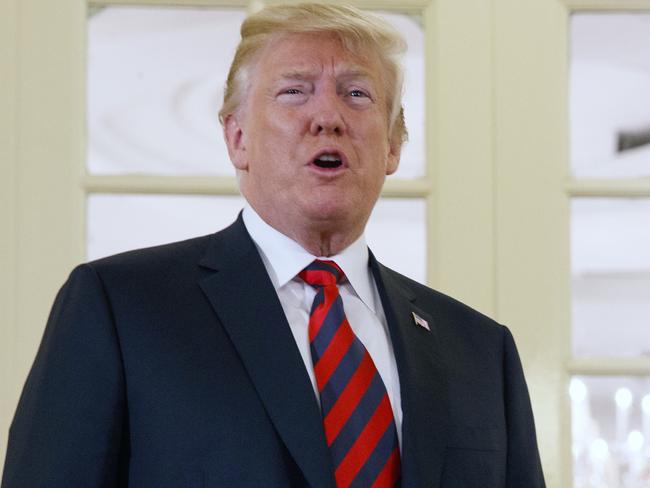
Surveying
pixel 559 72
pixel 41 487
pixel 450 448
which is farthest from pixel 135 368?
pixel 559 72

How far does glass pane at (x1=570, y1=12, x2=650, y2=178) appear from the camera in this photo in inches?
94.1

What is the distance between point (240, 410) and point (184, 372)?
8 centimetres

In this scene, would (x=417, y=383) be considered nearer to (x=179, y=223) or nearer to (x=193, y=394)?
(x=193, y=394)

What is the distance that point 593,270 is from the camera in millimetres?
2357

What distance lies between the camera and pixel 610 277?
2.36m

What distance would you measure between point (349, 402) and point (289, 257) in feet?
0.69

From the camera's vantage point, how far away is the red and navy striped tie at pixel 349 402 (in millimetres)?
1426

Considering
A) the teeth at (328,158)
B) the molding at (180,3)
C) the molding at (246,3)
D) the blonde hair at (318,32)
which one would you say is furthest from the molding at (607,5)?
the teeth at (328,158)

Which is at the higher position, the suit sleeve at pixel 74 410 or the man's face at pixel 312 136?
the man's face at pixel 312 136

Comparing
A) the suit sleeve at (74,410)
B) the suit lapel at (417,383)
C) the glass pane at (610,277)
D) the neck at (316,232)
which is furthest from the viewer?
the glass pane at (610,277)

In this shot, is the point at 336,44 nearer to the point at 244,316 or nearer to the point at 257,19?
the point at 257,19

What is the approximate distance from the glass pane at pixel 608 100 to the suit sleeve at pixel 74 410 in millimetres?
1251

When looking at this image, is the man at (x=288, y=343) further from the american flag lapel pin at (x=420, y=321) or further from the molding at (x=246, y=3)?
the molding at (x=246, y=3)

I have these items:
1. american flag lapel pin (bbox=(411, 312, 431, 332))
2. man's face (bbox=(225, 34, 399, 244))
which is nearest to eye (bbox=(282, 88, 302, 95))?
man's face (bbox=(225, 34, 399, 244))
